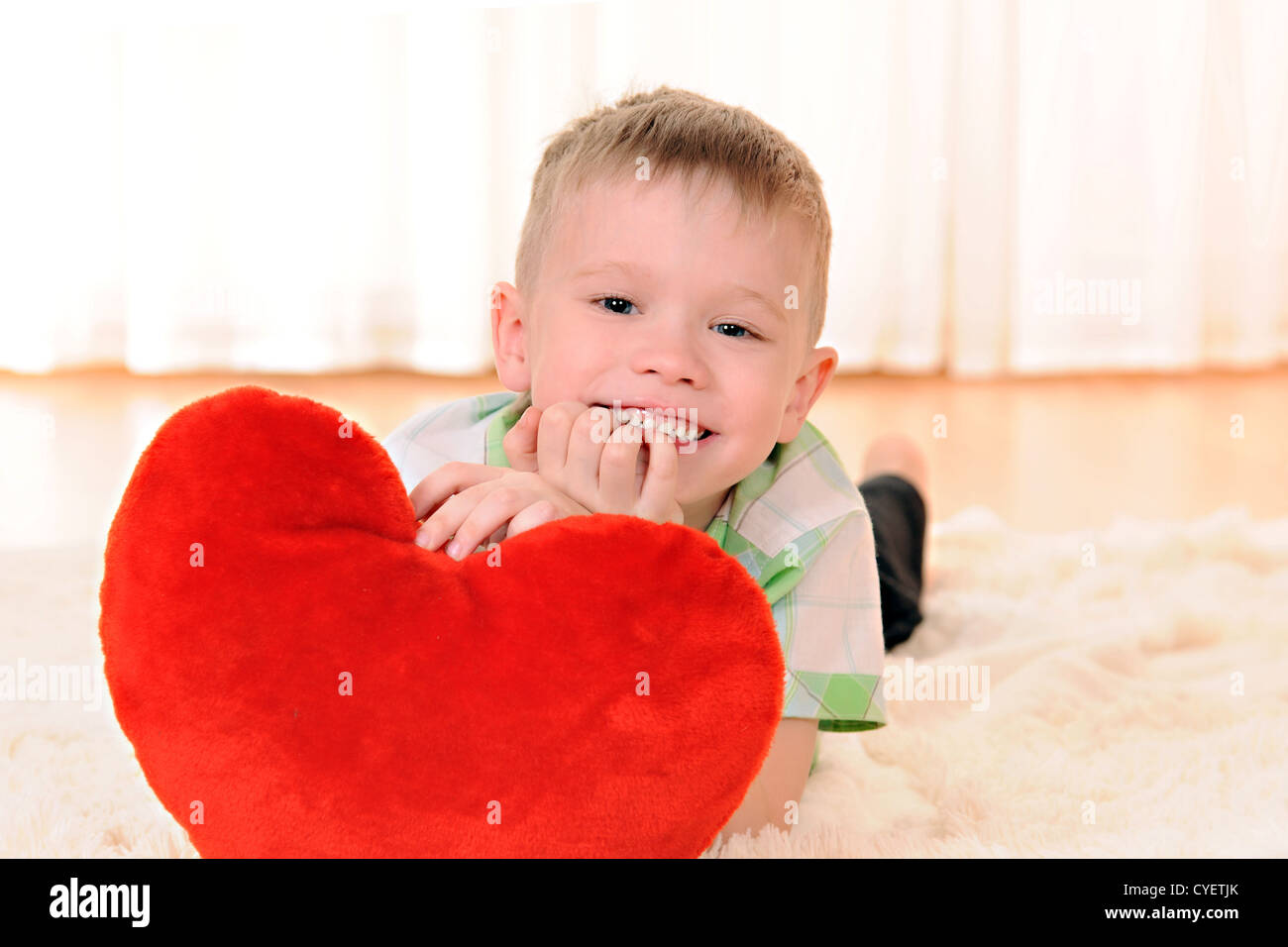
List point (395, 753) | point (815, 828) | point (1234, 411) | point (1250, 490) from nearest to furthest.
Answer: point (395, 753)
point (815, 828)
point (1250, 490)
point (1234, 411)

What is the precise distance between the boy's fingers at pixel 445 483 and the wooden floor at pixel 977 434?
0.97m

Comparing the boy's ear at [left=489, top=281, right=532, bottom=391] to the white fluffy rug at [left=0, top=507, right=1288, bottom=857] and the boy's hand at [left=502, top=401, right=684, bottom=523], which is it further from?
the white fluffy rug at [left=0, top=507, right=1288, bottom=857]

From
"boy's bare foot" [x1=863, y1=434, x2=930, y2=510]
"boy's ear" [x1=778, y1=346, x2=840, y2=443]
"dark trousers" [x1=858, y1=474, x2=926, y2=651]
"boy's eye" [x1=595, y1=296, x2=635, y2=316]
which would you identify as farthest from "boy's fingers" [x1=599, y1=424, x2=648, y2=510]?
"boy's bare foot" [x1=863, y1=434, x2=930, y2=510]

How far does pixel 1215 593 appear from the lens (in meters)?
1.43

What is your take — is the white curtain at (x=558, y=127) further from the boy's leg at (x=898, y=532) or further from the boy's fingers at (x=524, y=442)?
the boy's fingers at (x=524, y=442)

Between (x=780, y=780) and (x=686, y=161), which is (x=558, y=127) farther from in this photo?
(x=780, y=780)

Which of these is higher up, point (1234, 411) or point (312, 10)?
point (312, 10)

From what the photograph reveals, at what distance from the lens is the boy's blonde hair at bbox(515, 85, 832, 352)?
2.83ft

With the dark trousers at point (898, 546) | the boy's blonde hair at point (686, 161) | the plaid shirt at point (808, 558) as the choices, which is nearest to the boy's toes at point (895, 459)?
the dark trousers at point (898, 546)

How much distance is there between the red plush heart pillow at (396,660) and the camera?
62 centimetres

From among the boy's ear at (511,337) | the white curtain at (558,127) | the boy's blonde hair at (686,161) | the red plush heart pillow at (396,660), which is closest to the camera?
the red plush heart pillow at (396,660)

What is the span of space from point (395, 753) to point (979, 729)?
24.2 inches
